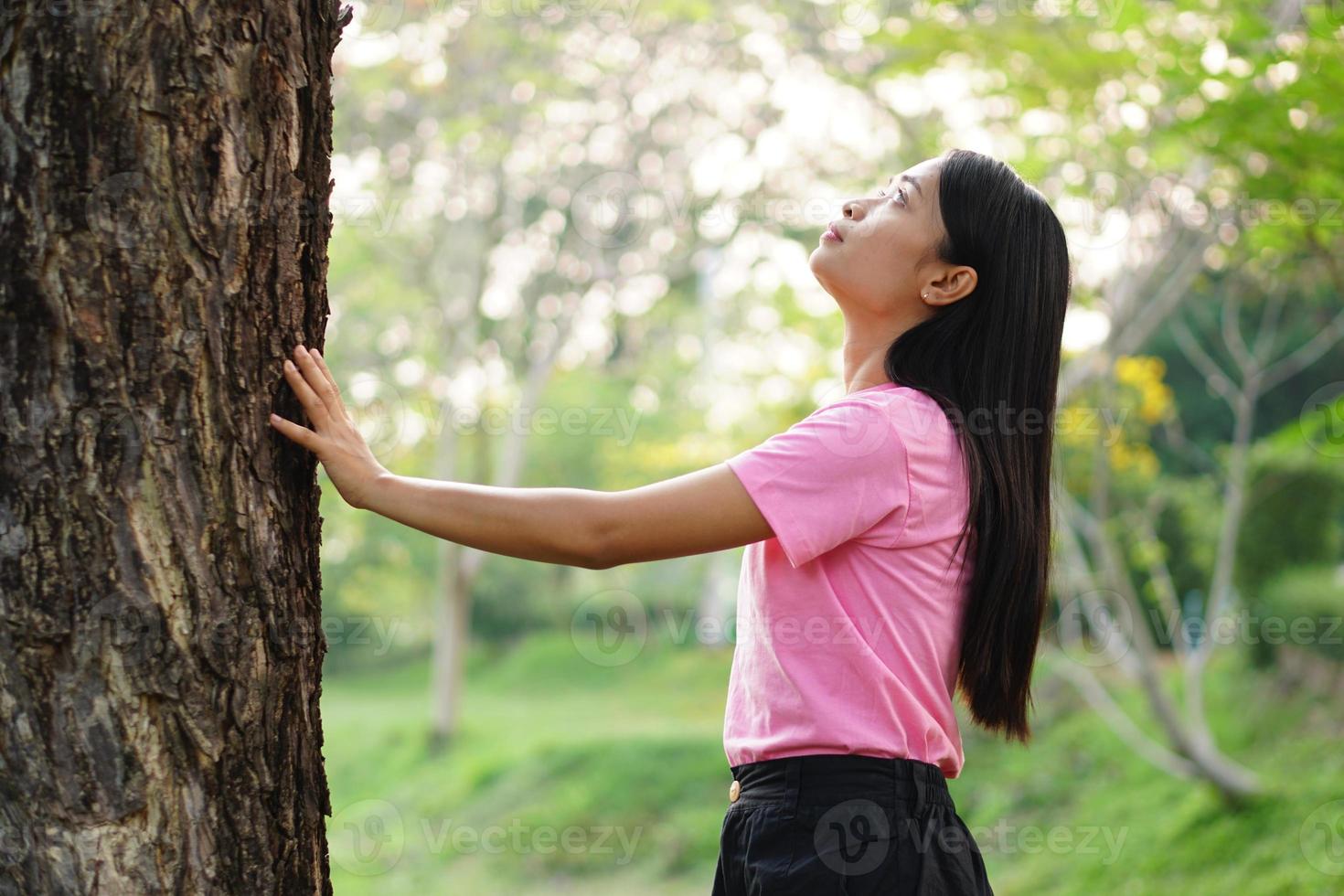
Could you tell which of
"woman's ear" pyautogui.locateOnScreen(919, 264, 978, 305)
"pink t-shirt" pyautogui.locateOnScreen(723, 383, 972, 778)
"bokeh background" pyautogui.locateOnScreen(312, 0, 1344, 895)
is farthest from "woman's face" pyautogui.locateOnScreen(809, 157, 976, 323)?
"bokeh background" pyautogui.locateOnScreen(312, 0, 1344, 895)

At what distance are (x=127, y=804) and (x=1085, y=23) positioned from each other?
17.2 ft

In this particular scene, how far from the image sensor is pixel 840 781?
1552mm

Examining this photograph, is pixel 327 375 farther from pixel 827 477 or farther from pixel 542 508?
pixel 827 477

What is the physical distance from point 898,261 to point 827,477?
38 centimetres

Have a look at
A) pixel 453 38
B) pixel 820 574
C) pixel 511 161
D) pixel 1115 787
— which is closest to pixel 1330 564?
pixel 1115 787

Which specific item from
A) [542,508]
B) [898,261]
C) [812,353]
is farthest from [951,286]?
[812,353]

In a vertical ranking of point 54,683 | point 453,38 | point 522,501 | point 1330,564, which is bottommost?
point 1330,564

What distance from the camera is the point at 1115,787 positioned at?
23.9 ft

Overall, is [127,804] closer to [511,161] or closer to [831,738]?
[831,738]

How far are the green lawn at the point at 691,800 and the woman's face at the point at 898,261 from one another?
439 centimetres

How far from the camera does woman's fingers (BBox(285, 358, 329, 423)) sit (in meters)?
1.50

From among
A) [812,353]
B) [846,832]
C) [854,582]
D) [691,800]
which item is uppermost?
[812,353]

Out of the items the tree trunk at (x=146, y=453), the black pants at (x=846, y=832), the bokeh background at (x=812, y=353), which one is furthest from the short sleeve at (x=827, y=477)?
the bokeh background at (x=812, y=353)

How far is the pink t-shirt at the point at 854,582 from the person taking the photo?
1522 mm
